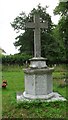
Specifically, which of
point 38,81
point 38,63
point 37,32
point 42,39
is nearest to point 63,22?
point 37,32

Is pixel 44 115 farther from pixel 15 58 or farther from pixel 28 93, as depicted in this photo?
pixel 15 58

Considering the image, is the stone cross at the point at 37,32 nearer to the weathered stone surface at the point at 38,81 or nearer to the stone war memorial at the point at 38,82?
the stone war memorial at the point at 38,82

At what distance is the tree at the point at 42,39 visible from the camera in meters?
37.0

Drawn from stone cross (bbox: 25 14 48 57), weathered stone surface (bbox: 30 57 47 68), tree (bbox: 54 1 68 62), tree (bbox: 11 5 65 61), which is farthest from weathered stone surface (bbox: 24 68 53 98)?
tree (bbox: 11 5 65 61)

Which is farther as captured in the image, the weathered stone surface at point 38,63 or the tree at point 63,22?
the tree at point 63,22

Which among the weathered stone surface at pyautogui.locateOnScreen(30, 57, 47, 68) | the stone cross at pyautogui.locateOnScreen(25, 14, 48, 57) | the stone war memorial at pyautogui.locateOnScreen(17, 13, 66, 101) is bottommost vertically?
the stone war memorial at pyautogui.locateOnScreen(17, 13, 66, 101)

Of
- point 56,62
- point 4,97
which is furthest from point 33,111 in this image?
point 56,62

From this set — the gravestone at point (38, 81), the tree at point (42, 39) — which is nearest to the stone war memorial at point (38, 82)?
the gravestone at point (38, 81)

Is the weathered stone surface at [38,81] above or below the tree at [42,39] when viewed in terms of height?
below

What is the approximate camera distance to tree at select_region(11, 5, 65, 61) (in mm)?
37031

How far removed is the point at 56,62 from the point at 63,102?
82.1 feet

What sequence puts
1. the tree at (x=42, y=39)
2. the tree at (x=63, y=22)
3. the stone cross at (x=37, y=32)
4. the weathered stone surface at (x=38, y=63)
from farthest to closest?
the tree at (x=42, y=39) < the tree at (x=63, y=22) < the stone cross at (x=37, y=32) < the weathered stone surface at (x=38, y=63)

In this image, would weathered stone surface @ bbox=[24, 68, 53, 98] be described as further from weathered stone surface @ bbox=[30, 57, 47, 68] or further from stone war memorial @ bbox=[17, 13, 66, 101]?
weathered stone surface @ bbox=[30, 57, 47, 68]

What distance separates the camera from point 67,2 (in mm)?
20016
